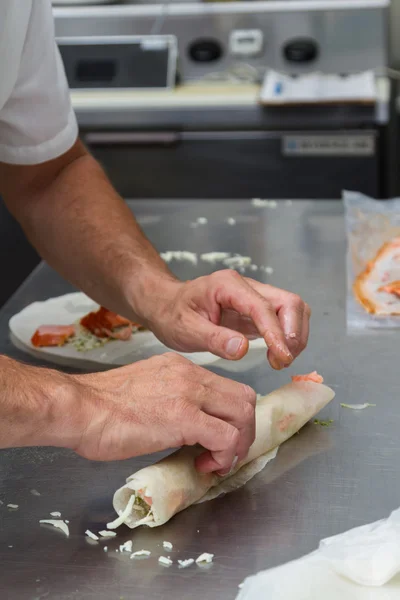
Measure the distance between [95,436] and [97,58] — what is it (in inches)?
108

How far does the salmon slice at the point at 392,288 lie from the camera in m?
1.82

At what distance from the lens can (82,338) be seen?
1.75 m

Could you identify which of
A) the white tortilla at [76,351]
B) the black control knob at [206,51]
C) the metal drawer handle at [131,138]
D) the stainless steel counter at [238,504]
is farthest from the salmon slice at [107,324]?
the black control knob at [206,51]

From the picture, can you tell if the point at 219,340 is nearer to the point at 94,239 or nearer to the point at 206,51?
the point at 94,239

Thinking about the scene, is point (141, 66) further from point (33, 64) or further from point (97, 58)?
point (33, 64)

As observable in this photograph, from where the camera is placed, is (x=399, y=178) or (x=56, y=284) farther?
(x=399, y=178)

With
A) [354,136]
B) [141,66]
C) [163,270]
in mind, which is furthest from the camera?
[141,66]

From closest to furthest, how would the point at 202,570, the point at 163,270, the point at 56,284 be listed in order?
the point at 202,570, the point at 163,270, the point at 56,284

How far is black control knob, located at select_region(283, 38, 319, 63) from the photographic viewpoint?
11.6 ft

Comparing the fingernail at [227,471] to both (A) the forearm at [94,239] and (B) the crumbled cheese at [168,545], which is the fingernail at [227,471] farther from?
(A) the forearm at [94,239]

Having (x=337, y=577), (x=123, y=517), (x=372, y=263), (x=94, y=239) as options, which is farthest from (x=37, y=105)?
(x=337, y=577)

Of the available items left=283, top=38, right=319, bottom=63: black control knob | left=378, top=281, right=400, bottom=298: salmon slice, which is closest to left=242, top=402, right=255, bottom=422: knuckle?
left=378, top=281, right=400, bottom=298: salmon slice

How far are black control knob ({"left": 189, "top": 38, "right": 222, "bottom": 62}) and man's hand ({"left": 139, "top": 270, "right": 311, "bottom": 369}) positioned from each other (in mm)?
2314

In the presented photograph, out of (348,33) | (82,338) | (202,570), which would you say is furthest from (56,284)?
(348,33)
